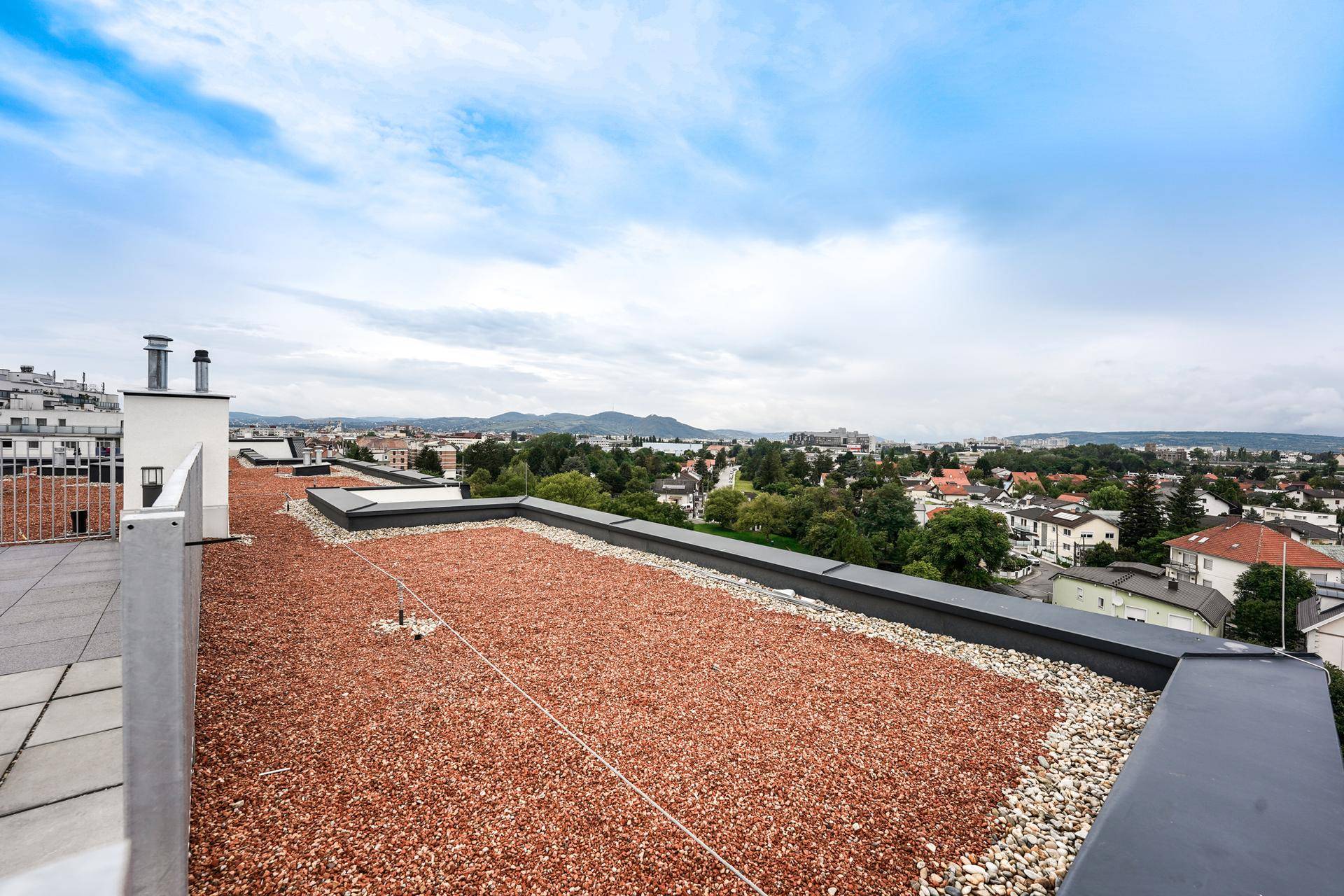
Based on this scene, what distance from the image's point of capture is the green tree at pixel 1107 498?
178 ft

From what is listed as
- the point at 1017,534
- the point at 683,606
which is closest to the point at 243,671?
the point at 683,606

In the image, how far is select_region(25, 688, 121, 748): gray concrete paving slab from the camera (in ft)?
7.53

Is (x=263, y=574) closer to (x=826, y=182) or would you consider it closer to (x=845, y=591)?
(x=845, y=591)

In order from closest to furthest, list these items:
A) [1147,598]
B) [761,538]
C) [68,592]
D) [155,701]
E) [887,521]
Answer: [155,701] → [68,592] → [1147,598] → [887,521] → [761,538]

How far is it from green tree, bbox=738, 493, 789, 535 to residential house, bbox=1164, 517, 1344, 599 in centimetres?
2523

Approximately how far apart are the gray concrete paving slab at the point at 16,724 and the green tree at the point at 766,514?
44596 millimetres

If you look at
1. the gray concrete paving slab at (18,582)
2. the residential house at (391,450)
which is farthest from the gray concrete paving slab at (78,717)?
the residential house at (391,450)

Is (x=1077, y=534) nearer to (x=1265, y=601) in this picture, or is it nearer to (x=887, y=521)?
(x=887, y=521)

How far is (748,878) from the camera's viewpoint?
1891 millimetres

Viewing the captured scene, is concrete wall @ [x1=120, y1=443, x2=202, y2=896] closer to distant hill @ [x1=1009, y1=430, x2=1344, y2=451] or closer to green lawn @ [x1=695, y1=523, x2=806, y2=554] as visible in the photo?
green lawn @ [x1=695, y1=523, x2=806, y2=554]

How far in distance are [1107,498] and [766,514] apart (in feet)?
130

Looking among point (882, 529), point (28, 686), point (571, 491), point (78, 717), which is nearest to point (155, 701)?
point (78, 717)

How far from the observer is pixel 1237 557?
25.2 m

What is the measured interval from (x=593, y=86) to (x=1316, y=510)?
86.5 metres
